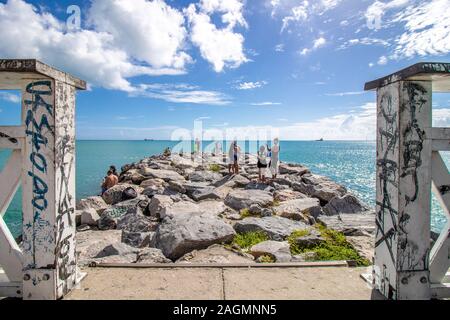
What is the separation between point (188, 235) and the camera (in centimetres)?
488

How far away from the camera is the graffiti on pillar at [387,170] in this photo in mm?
3020

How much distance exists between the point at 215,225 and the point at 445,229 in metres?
3.41

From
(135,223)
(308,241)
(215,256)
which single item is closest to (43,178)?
(215,256)

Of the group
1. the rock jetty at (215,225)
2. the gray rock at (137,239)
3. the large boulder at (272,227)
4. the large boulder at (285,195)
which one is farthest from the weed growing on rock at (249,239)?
the large boulder at (285,195)

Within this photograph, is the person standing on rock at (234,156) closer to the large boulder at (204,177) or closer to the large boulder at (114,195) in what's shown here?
the large boulder at (204,177)

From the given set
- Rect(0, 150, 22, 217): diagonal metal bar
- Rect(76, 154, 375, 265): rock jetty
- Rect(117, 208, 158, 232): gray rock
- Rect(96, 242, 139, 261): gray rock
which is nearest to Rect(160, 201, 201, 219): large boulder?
Rect(76, 154, 375, 265): rock jetty

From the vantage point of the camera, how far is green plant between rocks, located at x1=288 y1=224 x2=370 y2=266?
4.80 m

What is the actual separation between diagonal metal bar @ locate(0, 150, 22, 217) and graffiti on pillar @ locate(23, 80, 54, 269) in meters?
0.17

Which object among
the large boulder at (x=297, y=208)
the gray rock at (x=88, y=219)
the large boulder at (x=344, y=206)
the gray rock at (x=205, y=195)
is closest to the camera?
the large boulder at (x=297, y=208)

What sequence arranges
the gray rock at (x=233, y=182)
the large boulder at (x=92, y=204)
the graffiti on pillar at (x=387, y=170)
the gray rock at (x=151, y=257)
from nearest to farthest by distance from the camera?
the graffiti on pillar at (x=387, y=170) < the gray rock at (x=151, y=257) < the large boulder at (x=92, y=204) < the gray rock at (x=233, y=182)

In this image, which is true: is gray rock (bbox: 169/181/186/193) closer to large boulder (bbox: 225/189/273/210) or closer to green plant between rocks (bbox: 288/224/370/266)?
large boulder (bbox: 225/189/273/210)

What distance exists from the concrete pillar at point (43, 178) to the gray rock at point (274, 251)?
282 cm
